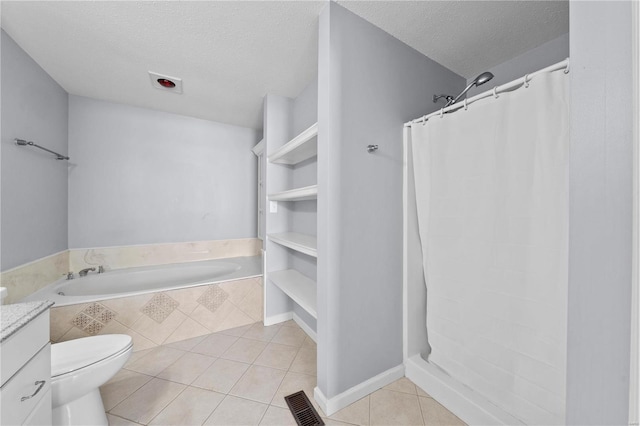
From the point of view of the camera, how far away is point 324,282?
127 centimetres

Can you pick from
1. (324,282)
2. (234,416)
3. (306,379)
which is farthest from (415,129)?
(234,416)

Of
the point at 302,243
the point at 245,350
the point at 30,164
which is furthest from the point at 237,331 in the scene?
the point at 30,164

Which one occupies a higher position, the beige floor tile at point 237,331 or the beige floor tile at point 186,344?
the beige floor tile at point 237,331

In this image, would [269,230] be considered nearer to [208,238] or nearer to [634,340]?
[208,238]

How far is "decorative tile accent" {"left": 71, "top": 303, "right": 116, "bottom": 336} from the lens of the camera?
5.50 feet

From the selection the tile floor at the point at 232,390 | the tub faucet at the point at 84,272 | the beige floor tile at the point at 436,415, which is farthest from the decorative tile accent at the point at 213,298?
the beige floor tile at the point at 436,415

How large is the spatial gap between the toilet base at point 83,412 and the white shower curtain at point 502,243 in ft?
6.03

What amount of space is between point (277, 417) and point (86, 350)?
1.09m

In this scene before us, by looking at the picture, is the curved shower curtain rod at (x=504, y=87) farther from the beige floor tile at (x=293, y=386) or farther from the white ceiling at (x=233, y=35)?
the beige floor tile at (x=293, y=386)

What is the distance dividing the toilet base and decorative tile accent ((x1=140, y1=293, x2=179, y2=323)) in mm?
742

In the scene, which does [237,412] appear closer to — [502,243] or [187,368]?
[187,368]

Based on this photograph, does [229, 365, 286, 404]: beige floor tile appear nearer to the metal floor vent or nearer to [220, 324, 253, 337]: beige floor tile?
the metal floor vent

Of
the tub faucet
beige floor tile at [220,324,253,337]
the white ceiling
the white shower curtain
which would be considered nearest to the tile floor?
beige floor tile at [220,324,253,337]

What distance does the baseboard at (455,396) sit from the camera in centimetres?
111
